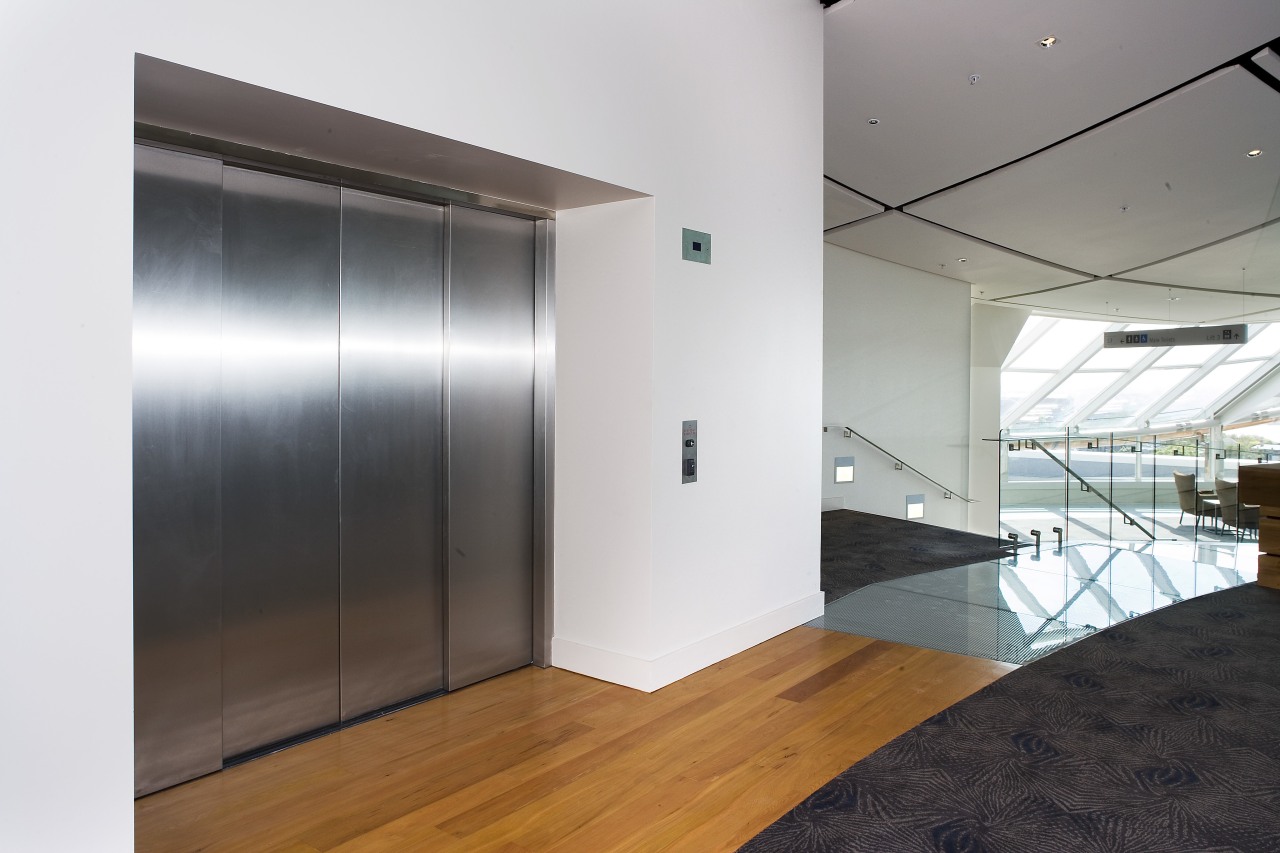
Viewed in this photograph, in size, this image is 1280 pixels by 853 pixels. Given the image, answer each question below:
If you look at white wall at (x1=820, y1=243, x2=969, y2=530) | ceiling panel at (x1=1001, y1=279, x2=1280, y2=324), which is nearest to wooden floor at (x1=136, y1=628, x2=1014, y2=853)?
ceiling panel at (x1=1001, y1=279, x2=1280, y2=324)

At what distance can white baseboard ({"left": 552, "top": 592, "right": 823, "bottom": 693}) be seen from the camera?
13.6 ft

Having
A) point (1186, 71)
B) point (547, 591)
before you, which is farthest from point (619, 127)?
point (1186, 71)

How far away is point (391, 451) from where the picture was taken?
388cm

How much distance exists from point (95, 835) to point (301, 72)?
7.47ft

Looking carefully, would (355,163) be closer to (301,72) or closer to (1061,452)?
(301,72)

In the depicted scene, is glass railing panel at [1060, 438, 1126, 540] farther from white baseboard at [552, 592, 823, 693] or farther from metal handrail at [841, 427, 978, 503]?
white baseboard at [552, 592, 823, 693]

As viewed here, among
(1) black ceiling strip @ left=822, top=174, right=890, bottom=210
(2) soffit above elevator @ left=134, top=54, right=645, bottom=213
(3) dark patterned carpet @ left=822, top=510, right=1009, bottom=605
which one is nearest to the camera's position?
(2) soffit above elevator @ left=134, top=54, right=645, bottom=213

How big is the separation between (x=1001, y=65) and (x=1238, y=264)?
372 centimetres

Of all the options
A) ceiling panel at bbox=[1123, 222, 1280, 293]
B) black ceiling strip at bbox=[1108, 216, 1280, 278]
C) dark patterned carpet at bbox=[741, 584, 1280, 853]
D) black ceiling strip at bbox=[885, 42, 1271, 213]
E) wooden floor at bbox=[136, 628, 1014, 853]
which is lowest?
wooden floor at bbox=[136, 628, 1014, 853]

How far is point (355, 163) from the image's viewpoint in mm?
3490

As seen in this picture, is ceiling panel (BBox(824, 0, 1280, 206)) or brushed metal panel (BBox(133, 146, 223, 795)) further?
ceiling panel (BBox(824, 0, 1280, 206))

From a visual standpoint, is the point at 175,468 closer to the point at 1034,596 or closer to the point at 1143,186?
the point at 1034,596

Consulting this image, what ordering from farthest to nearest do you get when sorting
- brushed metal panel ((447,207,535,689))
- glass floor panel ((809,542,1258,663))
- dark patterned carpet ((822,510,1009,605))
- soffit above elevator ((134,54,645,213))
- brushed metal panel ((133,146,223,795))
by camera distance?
dark patterned carpet ((822,510,1009,605))
glass floor panel ((809,542,1258,663))
brushed metal panel ((447,207,535,689))
brushed metal panel ((133,146,223,795))
soffit above elevator ((134,54,645,213))

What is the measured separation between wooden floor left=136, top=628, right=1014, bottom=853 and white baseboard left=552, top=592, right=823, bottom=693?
2.7 inches
